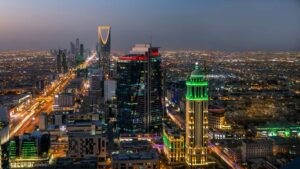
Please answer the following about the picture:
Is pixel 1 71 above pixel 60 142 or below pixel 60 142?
above

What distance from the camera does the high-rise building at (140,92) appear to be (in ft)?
28.4

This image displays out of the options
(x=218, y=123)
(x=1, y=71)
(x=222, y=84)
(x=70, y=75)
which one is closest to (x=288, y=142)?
(x=218, y=123)

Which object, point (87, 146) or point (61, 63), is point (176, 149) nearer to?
point (87, 146)

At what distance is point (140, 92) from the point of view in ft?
28.5

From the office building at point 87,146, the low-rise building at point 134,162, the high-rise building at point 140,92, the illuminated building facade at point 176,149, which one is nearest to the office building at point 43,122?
the high-rise building at point 140,92

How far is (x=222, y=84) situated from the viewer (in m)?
10.5

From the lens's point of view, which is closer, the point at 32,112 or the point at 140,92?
the point at 140,92

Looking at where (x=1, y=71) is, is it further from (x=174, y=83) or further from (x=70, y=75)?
(x=70, y=75)

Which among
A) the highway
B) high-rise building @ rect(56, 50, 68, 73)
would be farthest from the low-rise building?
high-rise building @ rect(56, 50, 68, 73)

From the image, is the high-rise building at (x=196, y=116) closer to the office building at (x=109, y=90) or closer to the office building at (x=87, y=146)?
the office building at (x=87, y=146)

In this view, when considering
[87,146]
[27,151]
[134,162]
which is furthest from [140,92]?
[134,162]

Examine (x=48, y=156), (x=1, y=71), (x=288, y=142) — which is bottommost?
(x=48, y=156)

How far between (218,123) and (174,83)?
329 cm

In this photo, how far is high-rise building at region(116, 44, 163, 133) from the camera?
28.4 ft
